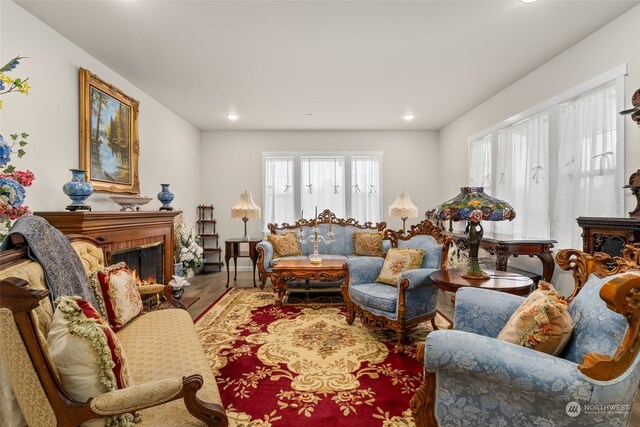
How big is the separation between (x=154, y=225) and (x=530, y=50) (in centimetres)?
438

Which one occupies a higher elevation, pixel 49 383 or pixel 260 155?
pixel 260 155

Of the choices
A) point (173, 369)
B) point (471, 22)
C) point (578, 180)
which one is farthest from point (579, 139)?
point (173, 369)

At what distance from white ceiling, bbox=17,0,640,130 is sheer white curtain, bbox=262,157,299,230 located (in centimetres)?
171

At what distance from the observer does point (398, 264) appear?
3.03 metres

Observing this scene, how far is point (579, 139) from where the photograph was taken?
9.84 feet

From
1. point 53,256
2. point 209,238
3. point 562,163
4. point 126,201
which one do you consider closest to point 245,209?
point 209,238

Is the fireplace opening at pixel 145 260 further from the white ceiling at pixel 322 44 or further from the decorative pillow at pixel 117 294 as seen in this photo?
the white ceiling at pixel 322 44

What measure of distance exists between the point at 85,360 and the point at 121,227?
2297 millimetres

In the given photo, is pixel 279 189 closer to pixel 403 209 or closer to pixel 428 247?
pixel 403 209

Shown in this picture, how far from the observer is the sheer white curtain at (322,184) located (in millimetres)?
6172

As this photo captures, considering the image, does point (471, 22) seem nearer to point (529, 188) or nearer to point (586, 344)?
point (529, 188)

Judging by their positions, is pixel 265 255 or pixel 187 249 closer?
pixel 265 255

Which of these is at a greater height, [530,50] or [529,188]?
[530,50]

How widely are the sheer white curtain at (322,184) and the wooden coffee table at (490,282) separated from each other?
372 centimetres
